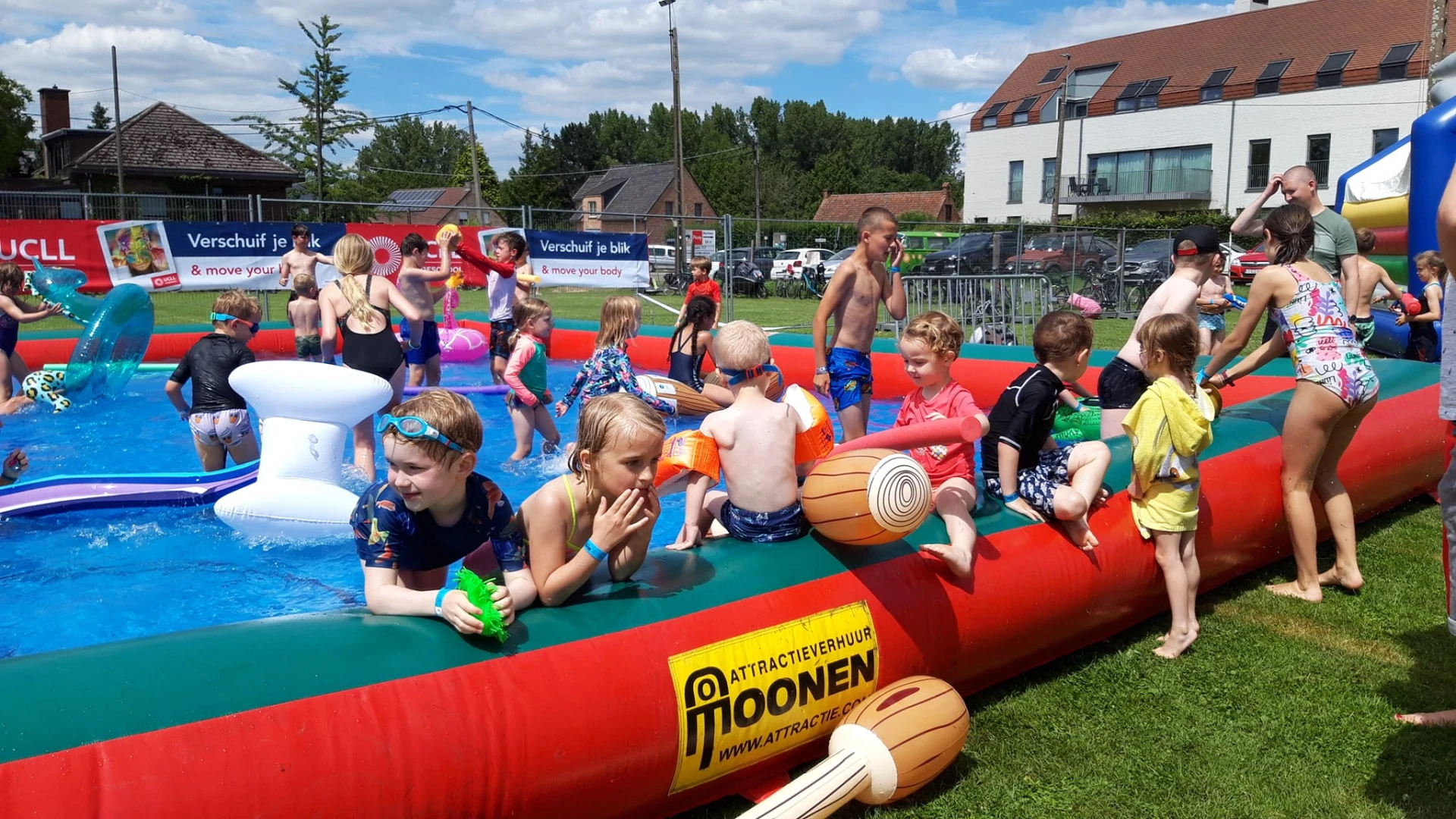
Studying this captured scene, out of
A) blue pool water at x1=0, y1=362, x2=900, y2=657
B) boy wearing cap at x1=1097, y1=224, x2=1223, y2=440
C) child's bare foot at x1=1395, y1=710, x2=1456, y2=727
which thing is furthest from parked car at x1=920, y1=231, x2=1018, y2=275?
child's bare foot at x1=1395, y1=710, x2=1456, y2=727

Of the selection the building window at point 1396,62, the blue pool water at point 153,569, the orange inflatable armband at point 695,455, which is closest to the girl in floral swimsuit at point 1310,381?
the orange inflatable armband at point 695,455

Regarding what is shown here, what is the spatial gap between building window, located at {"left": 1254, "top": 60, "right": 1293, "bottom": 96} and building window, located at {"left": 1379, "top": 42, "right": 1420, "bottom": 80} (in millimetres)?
3392

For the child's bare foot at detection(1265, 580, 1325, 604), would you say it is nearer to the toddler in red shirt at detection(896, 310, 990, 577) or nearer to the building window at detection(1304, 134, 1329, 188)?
the toddler in red shirt at detection(896, 310, 990, 577)

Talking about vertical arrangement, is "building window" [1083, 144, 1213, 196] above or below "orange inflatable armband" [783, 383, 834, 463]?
above

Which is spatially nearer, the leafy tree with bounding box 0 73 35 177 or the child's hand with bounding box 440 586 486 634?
the child's hand with bounding box 440 586 486 634

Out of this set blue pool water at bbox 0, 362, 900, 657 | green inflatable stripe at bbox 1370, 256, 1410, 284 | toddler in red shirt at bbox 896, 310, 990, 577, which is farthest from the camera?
green inflatable stripe at bbox 1370, 256, 1410, 284

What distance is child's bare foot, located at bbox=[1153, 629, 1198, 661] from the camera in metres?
4.30

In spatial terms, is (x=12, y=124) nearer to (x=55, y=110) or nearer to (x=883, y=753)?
(x=55, y=110)

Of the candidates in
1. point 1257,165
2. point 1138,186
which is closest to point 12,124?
point 1138,186

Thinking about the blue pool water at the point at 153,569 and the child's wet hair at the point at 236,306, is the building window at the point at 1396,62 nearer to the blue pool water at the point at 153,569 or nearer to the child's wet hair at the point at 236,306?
the blue pool water at the point at 153,569

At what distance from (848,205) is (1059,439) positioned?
2461 inches

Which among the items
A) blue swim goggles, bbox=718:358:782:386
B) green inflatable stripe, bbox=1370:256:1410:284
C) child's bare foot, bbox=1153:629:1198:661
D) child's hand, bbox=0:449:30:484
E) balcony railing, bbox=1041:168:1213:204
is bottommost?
child's bare foot, bbox=1153:629:1198:661

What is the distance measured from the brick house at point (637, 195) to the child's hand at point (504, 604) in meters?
62.5

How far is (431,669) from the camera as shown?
8.68 ft
